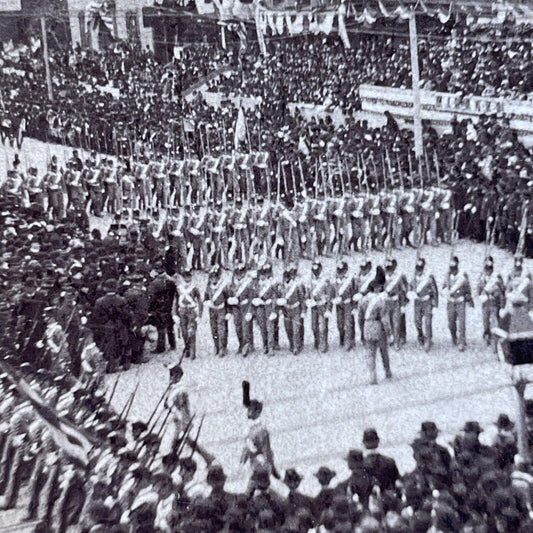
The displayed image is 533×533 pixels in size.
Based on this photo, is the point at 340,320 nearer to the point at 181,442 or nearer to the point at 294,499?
the point at 181,442

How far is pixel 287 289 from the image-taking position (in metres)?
12.9

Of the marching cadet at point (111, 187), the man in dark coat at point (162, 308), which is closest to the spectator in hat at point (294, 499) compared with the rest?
the man in dark coat at point (162, 308)

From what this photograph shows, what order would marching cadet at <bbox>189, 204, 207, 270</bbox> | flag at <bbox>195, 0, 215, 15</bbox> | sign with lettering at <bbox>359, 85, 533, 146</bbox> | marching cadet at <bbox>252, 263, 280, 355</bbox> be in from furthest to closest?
flag at <bbox>195, 0, 215, 15</bbox> < sign with lettering at <bbox>359, 85, 533, 146</bbox> < marching cadet at <bbox>189, 204, 207, 270</bbox> < marching cadet at <bbox>252, 263, 280, 355</bbox>

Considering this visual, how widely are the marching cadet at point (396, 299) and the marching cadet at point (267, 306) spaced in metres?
1.41

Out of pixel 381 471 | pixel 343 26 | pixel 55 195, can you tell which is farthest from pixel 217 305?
pixel 343 26

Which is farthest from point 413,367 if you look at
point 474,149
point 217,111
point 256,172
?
point 217,111

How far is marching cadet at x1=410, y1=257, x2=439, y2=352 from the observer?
1255 cm

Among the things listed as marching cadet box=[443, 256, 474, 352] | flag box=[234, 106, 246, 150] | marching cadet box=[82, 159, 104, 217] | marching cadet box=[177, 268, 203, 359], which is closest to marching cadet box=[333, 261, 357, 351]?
marching cadet box=[443, 256, 474, 352]

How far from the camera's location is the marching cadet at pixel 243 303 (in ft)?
42.6

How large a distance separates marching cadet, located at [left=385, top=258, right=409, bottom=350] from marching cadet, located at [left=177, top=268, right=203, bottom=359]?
2.41 metres

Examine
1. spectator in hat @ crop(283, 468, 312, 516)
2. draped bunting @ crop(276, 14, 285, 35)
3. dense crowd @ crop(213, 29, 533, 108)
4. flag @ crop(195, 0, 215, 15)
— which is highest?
flag @ crop(195, 0, 215, 15)

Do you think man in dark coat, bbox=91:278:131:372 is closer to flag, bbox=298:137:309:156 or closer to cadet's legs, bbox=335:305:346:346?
cadet's legs, bbox=335:305:346:346

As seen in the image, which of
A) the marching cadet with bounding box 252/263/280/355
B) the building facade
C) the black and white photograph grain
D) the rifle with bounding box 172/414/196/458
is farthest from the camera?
the building facade

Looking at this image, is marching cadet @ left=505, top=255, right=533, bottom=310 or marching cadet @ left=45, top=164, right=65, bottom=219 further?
marching cadet @ left=45, top=164, right=65, bottom=219
